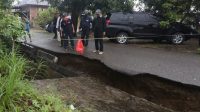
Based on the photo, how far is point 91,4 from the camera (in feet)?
82.1

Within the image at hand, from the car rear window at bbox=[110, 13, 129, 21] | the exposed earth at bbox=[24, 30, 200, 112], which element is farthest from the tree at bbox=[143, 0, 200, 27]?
the exposed earth at bbox=[24, 30, 200, 112]

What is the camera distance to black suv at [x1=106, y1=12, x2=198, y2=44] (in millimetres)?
20562

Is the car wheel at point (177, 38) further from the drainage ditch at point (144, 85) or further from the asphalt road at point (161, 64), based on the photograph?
the drainage ditch at point (144, 85)

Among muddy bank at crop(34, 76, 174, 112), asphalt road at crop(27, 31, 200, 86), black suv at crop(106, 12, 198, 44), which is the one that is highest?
black suv at crop(106, 12, 198, 44)

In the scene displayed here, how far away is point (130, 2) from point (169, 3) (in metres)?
3.77

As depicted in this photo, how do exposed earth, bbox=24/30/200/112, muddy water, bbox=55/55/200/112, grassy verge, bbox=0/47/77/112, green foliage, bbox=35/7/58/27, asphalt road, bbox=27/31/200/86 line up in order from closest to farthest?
grassy verge, bbox=0/47/77/112, exposed earth, bbox=24/30/200/112, muddy water, bbox=55/55/200/112, asphalt road, bbox=27/31/200/86, green foliage, bbox=35/7/58/27

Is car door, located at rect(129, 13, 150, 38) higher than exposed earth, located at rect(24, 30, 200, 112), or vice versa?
car door, located at rect(129, 13, 150, 38)

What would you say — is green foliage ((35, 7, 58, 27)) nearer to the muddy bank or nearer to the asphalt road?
the asphalt road

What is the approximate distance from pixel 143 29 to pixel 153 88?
1104 centimetres

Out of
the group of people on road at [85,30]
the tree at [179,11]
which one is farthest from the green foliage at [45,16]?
the group of people on road at [85,30]

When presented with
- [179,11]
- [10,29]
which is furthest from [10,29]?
[179,11]

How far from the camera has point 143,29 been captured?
2058 centimetres

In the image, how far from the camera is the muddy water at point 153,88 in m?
8.99

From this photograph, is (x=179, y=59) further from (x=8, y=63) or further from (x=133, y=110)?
(x=8, y=63)
